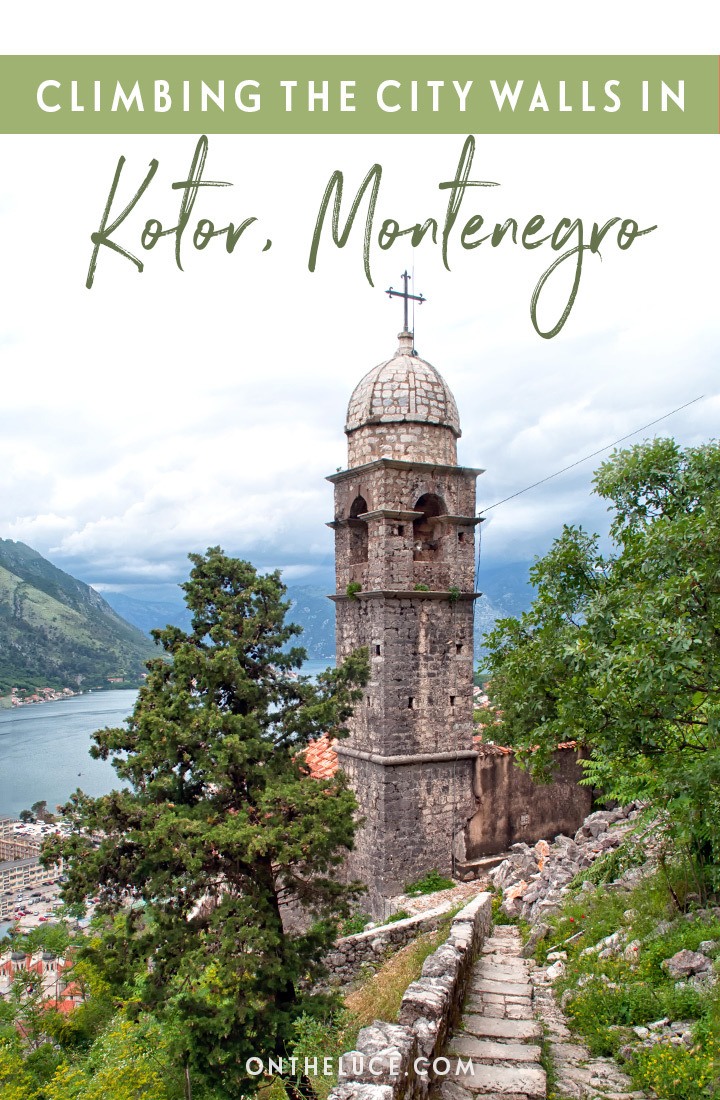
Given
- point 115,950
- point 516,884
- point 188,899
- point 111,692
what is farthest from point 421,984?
point 111,692

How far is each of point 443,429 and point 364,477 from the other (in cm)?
184

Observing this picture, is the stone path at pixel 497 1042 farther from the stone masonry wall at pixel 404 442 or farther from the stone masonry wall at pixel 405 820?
the stone masonry wall at pixel 404 442

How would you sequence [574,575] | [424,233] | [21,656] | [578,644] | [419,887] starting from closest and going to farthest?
[578,644] → [574,575] → [424,233] → [419,887] → [21,656]

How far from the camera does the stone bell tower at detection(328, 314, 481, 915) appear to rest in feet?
42.8

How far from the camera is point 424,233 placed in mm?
9719

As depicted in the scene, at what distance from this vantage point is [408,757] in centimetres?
1304

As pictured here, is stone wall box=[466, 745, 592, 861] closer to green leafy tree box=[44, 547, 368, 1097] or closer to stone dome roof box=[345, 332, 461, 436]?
green leafy tree box=[44, 547, 368, 1097]

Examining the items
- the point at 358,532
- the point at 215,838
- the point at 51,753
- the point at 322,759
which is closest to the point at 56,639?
the point at 51,753

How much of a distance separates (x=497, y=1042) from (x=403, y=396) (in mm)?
10550

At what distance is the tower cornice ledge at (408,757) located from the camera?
12906 mm

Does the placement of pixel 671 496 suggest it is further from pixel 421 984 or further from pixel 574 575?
pixel 421 984

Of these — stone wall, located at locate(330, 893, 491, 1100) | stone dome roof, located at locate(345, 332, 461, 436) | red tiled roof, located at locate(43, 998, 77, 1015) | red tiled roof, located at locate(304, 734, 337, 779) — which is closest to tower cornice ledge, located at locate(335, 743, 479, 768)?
red tiled roof, located at locate(304, 734, 337, 779)

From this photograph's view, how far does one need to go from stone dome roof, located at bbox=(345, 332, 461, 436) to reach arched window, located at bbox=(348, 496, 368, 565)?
1.52 metres

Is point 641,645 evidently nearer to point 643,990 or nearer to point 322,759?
point 643,990
